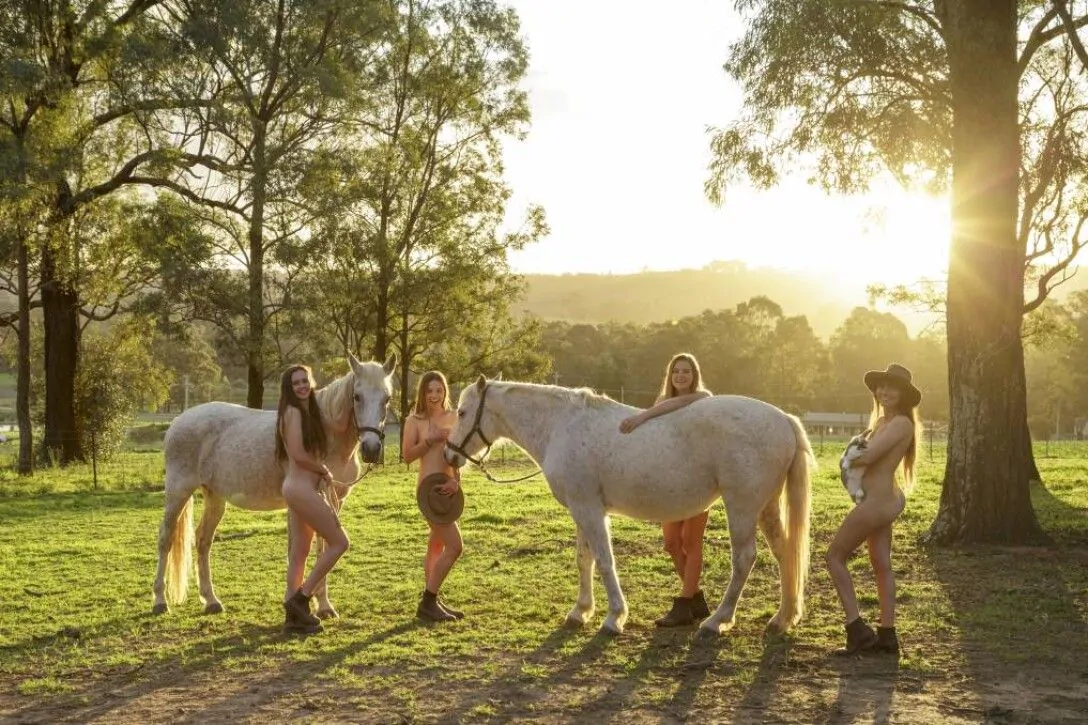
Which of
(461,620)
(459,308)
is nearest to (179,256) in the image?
(459,308)

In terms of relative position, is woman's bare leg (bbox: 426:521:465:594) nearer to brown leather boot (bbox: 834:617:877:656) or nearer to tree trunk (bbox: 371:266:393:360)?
brown leather boot (bbox: 834:617:877:656)

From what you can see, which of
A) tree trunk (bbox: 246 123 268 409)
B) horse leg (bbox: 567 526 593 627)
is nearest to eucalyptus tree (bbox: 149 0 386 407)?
tree trunk (bbox: 246 123 268 409)

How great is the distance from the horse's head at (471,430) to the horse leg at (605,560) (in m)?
1.01

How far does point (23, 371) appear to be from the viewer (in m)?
21.9

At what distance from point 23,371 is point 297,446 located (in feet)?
59.8

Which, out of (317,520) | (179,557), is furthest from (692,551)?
(179,557)

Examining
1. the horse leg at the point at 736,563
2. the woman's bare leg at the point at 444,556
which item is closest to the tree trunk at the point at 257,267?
the woman's bare leg at the point at 444,556

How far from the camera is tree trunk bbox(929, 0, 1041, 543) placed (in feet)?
34.5

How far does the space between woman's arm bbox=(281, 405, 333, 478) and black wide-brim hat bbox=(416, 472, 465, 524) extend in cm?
80

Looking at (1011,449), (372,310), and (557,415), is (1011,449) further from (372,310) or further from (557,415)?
(372,310)

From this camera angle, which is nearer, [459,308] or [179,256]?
[179,256]

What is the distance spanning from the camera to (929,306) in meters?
22.0

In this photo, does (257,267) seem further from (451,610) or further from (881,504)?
(881,504)

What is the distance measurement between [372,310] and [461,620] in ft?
65.9
